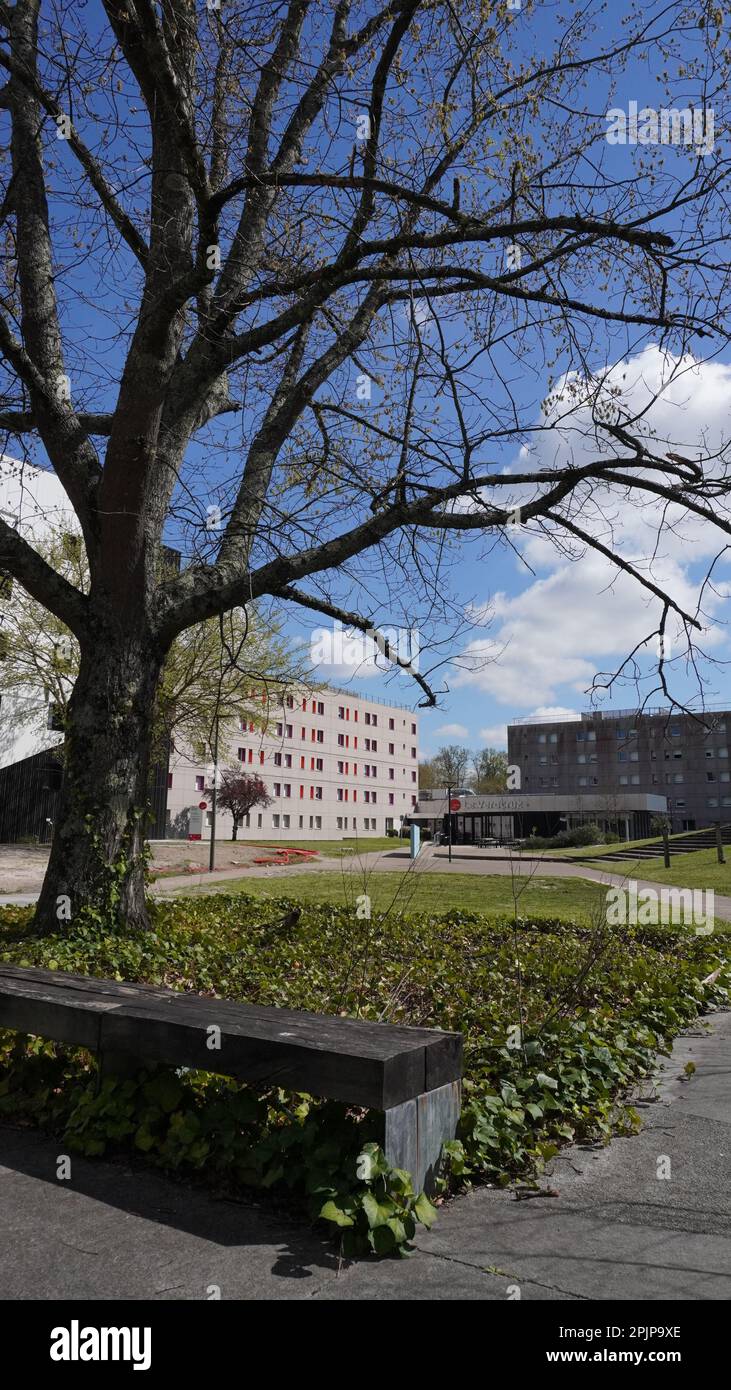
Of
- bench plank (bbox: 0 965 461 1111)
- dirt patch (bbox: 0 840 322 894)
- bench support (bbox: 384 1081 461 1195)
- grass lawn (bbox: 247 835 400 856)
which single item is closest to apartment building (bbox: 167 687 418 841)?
grass lawn (bbox: 247 835 400 856)

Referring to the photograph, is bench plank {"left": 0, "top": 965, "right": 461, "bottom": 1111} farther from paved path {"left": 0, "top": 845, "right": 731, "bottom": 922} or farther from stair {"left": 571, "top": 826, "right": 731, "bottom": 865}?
stair {"left": 571, "top": 826, "right": 731, "bottom": 865}

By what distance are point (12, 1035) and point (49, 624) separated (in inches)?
939

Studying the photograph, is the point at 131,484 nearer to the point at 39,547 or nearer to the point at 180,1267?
the point at 180,1267

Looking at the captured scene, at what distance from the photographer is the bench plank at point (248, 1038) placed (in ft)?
10.4

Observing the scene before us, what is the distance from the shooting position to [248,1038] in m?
3.47

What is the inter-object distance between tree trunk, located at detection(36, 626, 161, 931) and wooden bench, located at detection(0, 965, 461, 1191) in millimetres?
3259

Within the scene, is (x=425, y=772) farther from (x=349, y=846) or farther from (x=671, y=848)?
(x=349, y=846)

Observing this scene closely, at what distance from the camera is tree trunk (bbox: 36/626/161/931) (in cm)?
771

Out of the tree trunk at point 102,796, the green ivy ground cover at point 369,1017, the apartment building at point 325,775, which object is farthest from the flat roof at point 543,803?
the tree trunk at point 102,796

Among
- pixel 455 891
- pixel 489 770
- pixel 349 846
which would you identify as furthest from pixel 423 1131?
pixel 489 770

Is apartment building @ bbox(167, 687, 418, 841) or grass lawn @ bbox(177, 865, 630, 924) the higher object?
apartment building @ bbox(167, 687, 418, 841)

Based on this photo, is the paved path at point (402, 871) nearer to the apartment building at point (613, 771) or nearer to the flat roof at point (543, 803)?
the flat roof at point (543, 803)

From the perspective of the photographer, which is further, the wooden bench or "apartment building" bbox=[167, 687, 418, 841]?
"apartment building" bbox=[167, 687, 418, 841]

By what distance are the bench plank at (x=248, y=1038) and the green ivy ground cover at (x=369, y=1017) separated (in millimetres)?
225
